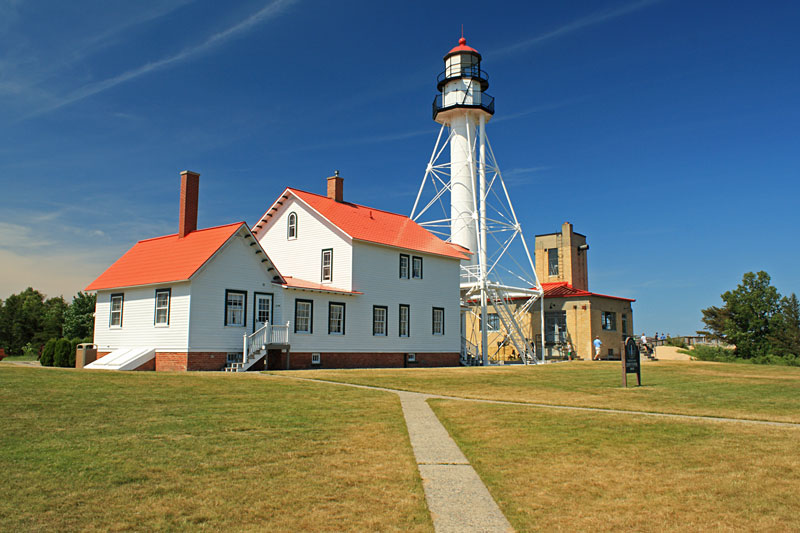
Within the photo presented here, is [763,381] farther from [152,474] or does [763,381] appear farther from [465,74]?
[465,74]

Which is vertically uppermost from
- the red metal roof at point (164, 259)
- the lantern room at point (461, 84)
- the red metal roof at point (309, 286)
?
the lantern room at point (461, 84)

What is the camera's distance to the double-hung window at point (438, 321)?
3659 centimetres

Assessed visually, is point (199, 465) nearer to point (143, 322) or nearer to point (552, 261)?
point (143, 322)

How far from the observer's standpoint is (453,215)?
40.8 m

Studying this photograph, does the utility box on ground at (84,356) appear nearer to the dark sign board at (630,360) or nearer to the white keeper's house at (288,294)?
the white keeper's house at (288,294)

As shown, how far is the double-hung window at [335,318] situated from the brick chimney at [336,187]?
780 centimetres

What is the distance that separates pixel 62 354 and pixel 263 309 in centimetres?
941

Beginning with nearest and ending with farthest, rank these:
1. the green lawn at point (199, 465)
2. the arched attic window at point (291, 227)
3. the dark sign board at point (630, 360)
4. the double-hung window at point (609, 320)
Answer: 1. the green lawn at point (199, 465)
2. the dark sign board at point (630, 360)
3. the arched attic window at point (291, 227)
4. the double-hung window at point (609, 320)

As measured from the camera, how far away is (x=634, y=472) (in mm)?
7980

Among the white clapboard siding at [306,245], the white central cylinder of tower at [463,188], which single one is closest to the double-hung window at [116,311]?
the white clapboard siding at [306,245]

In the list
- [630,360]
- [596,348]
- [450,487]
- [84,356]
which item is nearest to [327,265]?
[84,356]

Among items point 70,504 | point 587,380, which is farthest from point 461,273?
point 70,504

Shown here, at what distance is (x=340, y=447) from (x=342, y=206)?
27033mm

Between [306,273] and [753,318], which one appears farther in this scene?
[753,318]
